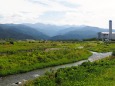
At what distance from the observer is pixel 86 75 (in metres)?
28.8

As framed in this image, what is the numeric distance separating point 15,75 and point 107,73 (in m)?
14.6

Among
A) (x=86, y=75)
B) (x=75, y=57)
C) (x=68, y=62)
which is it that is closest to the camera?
(x=86, y=75)

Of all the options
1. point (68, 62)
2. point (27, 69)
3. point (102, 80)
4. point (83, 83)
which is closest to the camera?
point (83, 83)

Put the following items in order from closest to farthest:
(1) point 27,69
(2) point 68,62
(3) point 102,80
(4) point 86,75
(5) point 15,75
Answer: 1. (3) point 102,80
2. (4) point 86,75
3. (5) point 15,75
4. (1) point 27,69
5. (2) point 68,62

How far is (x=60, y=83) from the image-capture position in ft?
86.0

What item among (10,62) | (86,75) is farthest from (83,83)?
(10,62)

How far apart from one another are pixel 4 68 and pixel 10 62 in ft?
14.1

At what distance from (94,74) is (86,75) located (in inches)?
55.4

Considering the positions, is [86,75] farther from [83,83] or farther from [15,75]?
[15,75]

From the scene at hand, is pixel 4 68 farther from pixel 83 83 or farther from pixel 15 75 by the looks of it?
pixel 83 83

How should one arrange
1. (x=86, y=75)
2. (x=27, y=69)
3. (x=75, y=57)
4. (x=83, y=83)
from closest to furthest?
(x=83, y=83)
(x=86, y=75)
(x=27, y=69)
(x=75, y=57)

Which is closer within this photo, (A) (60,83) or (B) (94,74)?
(A) (60,83)

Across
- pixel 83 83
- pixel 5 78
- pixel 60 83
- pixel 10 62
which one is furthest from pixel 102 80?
pixel 10 62

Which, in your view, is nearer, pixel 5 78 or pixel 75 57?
pixel 5 78
